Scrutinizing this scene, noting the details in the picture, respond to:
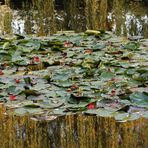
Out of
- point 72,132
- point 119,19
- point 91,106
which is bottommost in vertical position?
point 72,132

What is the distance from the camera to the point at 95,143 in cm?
251

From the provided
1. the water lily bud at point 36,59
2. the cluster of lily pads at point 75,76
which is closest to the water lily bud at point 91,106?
the cluster of lily pads at point 75,76

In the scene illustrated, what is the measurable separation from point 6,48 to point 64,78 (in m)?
1.10

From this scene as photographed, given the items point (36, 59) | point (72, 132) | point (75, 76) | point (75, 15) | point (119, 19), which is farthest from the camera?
point (75, 15)

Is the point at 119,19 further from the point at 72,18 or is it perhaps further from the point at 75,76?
the point at 75,76

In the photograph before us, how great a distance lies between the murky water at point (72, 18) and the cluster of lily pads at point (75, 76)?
91.8 inches

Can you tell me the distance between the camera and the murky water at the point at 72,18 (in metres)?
6.76

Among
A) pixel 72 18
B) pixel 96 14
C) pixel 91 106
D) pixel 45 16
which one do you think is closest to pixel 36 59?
pixel 91 106

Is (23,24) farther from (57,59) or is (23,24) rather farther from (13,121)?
(13,121)

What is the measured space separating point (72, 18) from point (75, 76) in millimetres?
4787

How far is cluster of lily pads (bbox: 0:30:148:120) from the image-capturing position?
8.52 feet

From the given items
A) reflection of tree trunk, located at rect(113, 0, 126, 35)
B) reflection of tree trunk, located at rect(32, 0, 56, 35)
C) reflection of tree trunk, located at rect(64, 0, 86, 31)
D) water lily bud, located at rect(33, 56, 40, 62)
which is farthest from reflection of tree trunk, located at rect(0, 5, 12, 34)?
Answer: water lily bud, located at rect(33, 56, 40, 62)

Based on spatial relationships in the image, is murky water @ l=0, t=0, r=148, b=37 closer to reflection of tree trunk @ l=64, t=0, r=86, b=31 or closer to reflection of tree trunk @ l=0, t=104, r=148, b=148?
reflection of tree trunk @ l=64, t=0, r=86, b=31

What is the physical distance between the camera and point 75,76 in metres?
3.14
